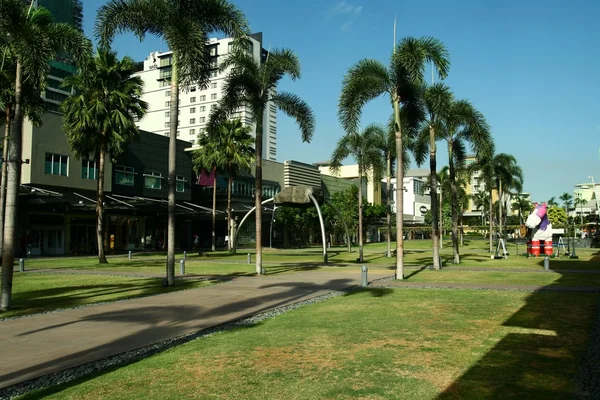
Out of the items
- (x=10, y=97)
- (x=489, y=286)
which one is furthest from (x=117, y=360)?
(x=10, y=97)

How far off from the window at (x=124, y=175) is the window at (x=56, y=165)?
629cm

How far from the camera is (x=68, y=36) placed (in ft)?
47.9

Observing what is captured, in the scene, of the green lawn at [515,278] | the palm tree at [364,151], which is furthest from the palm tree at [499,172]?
the green lawn at [515,278]

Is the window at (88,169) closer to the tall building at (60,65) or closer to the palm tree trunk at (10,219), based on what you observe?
the palm tree trunk at (10,219)

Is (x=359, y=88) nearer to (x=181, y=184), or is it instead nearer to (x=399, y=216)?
(x=399, y=216)

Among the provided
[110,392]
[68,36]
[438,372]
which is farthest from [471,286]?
[68,36]

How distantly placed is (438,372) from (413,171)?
6713 inches

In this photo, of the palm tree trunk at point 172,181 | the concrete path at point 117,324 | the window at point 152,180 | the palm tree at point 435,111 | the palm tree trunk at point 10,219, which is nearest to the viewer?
the concrete path at point 117,324

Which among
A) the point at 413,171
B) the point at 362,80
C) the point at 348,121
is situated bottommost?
the point at 348,121

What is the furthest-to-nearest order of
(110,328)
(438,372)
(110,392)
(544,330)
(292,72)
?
(292,72)
(110,328)
(544,330)
(438,372)
(110,392)

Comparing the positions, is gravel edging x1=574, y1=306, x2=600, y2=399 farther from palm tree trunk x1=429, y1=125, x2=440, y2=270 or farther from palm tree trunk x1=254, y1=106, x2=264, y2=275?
palm tree trunk x1=429, y1=125, x2=440, y2=270

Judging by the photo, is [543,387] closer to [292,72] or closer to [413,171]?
[292,72]

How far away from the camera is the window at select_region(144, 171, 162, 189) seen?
51.4 metres

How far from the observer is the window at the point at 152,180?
5144 cm
